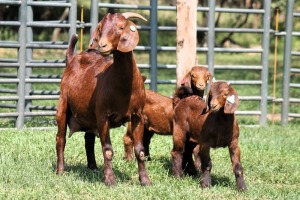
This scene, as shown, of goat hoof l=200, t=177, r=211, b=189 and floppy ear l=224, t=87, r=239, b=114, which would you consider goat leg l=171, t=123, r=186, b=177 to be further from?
floppy ear l=224, t=87, r=239, b=114

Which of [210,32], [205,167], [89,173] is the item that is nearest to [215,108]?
[205,167]

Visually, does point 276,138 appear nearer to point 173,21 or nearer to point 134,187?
point 134,187

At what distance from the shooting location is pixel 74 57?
9141 millimetres

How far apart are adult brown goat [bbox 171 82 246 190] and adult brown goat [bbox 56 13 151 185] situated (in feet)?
2.08

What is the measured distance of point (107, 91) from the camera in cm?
802

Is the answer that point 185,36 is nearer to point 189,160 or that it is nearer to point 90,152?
point 189,160

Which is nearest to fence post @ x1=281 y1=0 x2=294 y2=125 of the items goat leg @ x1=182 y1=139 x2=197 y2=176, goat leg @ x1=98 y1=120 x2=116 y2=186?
goat leg @ x1=182 y1=139 x2=197 y2=176

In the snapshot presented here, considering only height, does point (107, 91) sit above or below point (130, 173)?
above

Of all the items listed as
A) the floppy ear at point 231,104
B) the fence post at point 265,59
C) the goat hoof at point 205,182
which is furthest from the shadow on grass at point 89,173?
the fence post at point 265,59

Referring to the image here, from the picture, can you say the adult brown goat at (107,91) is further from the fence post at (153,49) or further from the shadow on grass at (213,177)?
the fence post at (153,49)

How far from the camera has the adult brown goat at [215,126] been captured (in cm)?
799

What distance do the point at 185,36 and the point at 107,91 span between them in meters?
3.59

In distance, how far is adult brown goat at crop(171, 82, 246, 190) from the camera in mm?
7986

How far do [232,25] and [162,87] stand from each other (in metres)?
16.1
